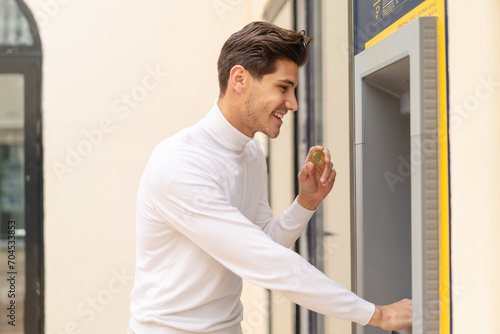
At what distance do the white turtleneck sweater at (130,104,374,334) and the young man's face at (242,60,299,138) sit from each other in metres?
0.11

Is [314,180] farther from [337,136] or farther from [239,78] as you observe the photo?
[337,136]

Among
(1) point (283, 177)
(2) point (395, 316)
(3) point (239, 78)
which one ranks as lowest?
(2) point (395, 316)

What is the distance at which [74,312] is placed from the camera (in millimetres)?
4188

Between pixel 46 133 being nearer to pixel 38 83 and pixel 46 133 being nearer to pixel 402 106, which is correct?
pixel 38 83

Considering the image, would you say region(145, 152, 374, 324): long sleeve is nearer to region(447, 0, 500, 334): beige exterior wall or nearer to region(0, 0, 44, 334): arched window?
region(447, 0, 500, 334): beige exterior wall

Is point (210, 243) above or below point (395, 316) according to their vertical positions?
above

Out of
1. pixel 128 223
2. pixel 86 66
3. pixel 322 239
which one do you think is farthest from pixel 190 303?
pixel 86 66

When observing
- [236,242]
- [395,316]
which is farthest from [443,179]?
[236,242]

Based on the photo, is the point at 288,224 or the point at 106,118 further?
the point at 106,118

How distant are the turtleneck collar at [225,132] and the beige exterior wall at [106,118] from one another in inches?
103

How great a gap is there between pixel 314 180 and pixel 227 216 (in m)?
0.36

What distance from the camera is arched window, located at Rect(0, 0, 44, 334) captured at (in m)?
4.23

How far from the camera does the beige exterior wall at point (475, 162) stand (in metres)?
0.94

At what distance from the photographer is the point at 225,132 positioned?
61.3 inches
